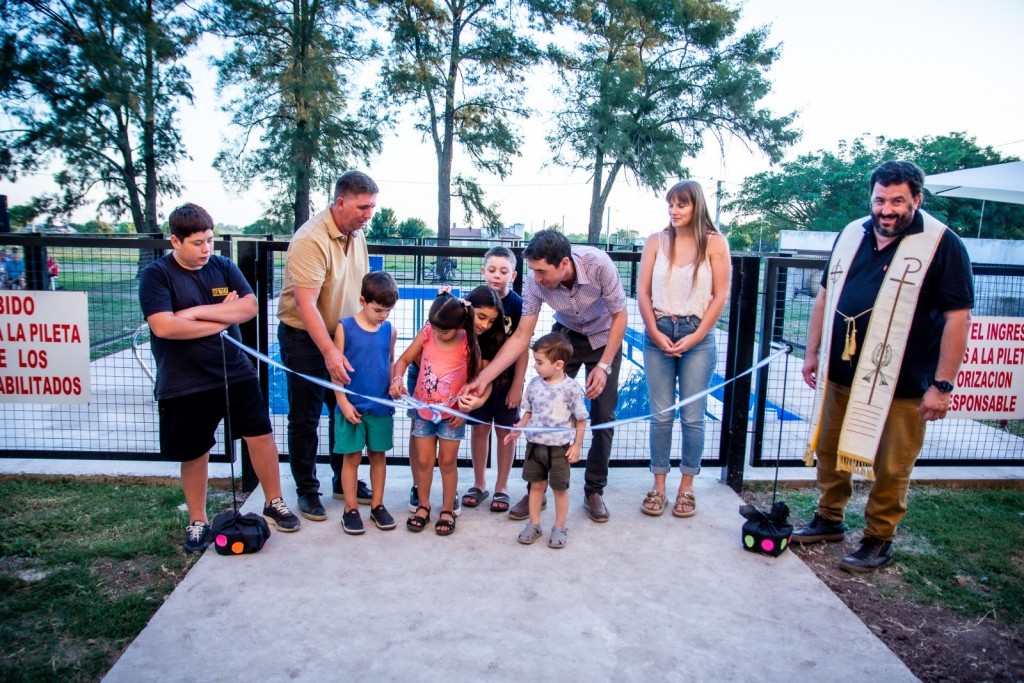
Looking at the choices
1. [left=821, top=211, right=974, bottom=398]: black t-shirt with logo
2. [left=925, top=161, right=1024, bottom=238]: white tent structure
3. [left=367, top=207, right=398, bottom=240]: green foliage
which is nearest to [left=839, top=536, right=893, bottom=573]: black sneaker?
[left=821, top=211, right=974, bottom=398]: black t-shirt with logo

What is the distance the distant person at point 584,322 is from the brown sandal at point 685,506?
426 mm

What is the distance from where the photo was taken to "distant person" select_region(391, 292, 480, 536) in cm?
344

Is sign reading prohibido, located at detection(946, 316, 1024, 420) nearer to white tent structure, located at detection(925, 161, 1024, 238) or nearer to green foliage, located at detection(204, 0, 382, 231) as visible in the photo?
white tent structure, located at detection(925, 161, 1024, 238)

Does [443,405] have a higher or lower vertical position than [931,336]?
lower

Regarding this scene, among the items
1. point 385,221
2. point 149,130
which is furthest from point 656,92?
point 149,130

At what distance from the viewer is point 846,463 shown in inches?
131

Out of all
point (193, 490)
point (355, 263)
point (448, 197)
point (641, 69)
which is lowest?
point (193, 490)

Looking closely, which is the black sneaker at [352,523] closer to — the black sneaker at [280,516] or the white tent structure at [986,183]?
the black sneaker at [280,516]

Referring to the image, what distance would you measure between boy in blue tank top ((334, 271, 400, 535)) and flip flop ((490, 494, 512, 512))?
23.9 inches

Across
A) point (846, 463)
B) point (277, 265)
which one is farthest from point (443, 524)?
point (277, 265)

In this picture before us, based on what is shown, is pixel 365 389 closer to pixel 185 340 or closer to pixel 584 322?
pixel 185 340

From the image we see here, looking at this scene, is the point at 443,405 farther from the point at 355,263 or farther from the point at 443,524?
the point at 355,263

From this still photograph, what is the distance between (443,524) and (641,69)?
30.0 m

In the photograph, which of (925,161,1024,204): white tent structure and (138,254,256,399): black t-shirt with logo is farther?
(925,161,1024,204): white tent structure
